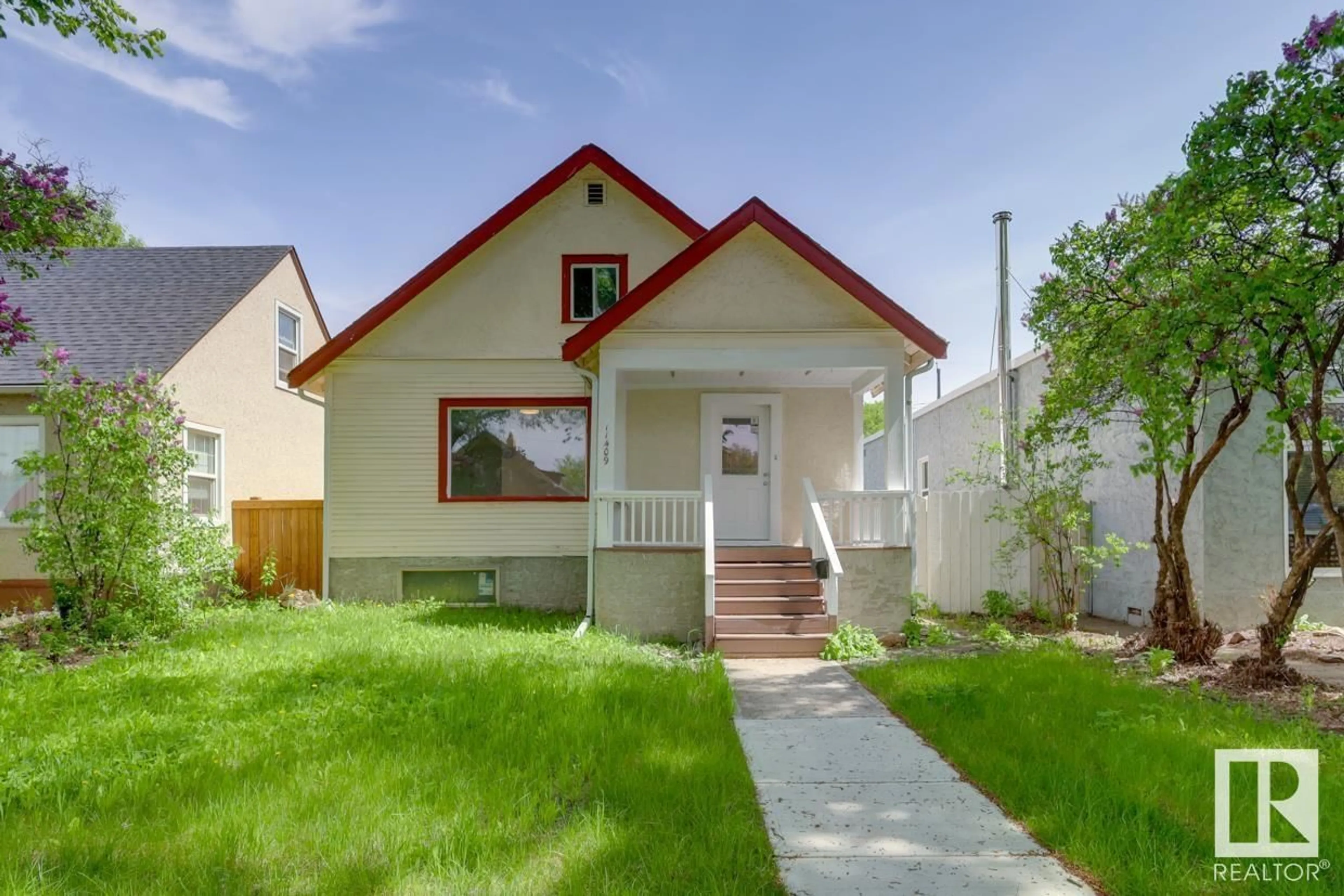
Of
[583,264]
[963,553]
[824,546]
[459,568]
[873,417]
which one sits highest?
[873,417]

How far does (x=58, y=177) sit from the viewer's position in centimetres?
731

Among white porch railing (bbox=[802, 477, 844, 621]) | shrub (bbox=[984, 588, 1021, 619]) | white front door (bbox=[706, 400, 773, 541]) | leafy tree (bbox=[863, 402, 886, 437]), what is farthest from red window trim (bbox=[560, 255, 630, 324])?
leafy tree (bbox=[863, 402, 886, 437])

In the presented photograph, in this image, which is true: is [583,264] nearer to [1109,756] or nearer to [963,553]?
[963,553]

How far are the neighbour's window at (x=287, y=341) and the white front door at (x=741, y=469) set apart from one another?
Answer: 8.59 meters

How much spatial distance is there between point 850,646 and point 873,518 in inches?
73.9

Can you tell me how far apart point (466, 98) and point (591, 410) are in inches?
200

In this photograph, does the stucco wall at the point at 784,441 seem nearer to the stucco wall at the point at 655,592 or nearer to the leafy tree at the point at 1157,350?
the stucco wall at the point at 655,592

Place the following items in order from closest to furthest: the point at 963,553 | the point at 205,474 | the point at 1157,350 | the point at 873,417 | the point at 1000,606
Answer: the point at 1157,350 < the point at 1000,606 < the point at 963,553 < the point at 205,474 < the point at 873,417

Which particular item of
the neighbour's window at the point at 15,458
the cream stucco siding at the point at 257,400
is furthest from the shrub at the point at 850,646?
the neighbour's window at the point at 15,458

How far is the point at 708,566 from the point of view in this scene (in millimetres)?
8219

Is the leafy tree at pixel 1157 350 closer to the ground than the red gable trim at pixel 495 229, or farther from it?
closer to the ground

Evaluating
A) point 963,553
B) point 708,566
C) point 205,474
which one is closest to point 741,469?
point 708,566

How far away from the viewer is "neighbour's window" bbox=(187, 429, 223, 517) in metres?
11.7

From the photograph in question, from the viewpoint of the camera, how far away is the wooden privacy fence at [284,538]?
38.6 feet
